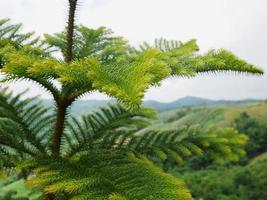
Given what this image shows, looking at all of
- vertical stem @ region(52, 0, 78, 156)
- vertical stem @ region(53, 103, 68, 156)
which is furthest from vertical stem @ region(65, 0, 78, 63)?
vertical stem @ region(53, 103, 68, 156)

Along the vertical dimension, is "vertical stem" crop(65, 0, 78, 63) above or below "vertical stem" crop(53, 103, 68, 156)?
above

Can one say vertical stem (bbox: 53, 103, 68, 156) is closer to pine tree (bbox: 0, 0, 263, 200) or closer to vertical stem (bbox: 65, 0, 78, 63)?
pine tree (bbox: 0, 0, 263, 200)

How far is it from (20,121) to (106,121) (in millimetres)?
903

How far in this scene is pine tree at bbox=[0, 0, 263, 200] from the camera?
295cm

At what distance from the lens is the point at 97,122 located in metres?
4.83

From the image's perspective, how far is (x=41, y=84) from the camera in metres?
3.73

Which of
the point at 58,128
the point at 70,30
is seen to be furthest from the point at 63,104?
the point at 70,30

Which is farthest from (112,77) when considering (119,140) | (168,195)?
(119,140)

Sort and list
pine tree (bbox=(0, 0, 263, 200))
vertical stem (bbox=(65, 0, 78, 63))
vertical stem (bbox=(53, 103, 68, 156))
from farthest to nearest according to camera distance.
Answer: vertical stem (bbox=(53, 103, 68, 156)), vertical stem (bbox=(65, 0, 78, 63)), pine tree (bbox=(0, 0, 263, 200))

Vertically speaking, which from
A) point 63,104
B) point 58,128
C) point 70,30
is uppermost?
point 70,30

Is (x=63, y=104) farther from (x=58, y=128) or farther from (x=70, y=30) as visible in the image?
(x=70, y=30)

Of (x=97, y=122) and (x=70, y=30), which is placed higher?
(x=70, y=30)

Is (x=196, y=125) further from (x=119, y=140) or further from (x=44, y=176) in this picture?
(x=44, y=176)

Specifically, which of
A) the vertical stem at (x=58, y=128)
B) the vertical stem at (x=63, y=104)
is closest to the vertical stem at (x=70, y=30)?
the vertical stem at (x=63, y=104)
